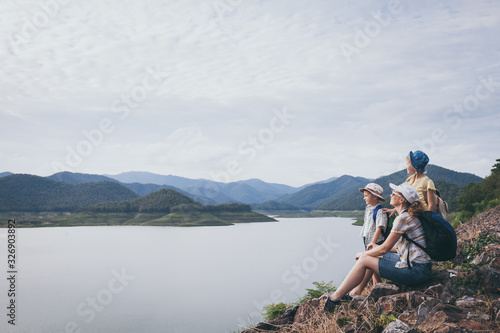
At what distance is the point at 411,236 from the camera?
14.6ft

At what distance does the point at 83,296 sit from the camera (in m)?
19.3

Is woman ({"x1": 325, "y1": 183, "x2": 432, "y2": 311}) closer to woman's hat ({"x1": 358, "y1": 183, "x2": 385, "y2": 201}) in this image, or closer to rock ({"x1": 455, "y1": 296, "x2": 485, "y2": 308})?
rock ({"x1": 455, "y1": 296, "x2": 485, "y2": 308})

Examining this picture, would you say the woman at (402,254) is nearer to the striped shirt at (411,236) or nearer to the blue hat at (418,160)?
the striped shirt at (411,236)

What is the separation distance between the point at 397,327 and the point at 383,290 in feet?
3.10

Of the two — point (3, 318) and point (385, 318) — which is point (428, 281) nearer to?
point (385, 318)

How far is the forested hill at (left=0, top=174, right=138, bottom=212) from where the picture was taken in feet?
361

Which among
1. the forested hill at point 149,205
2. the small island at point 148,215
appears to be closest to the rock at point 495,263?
the small island at point 148,215

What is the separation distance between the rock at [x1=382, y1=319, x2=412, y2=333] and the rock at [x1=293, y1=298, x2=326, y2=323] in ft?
3.90

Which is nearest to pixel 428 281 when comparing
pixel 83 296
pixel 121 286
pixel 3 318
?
pixel 3 318

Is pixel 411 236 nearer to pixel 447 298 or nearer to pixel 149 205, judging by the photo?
pixel 447 298

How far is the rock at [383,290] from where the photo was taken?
4.73 metres

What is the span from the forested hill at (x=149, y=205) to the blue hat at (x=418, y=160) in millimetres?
92408

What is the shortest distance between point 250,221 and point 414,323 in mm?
91498

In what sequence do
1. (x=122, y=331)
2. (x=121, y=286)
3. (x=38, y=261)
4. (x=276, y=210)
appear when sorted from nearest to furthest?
(x=122, y=331), (x=121, y=286), (x=38, y=261), (x=276, y=210)
